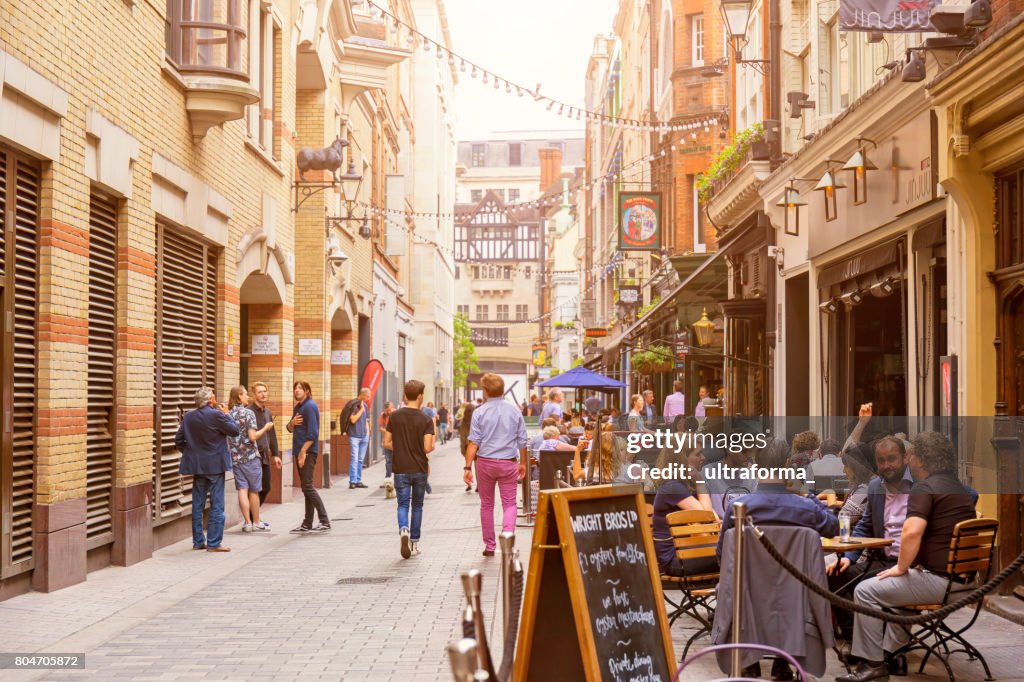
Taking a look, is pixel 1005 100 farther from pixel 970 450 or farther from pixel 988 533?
pixel 988 533

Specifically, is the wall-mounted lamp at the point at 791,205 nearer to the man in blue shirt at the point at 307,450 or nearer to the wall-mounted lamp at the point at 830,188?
the wall-mounted lamp at the point at 830,188

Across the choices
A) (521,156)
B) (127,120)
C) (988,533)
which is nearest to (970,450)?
(988,533)

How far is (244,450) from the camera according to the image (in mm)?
15219

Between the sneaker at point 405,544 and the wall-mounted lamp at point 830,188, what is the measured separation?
623 cm

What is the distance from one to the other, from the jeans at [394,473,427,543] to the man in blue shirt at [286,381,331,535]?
8.24 feet

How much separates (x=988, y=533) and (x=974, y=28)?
198 inches

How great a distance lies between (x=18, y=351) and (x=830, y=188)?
29.8ft

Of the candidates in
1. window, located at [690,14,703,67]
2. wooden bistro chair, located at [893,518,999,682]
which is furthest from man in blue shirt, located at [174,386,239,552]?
window, located at [690,14,703,67]

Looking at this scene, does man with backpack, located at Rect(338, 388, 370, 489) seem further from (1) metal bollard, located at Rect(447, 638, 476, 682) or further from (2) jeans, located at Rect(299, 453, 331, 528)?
(1) metal bollard, located at Rect(447, 638, 476, 682)

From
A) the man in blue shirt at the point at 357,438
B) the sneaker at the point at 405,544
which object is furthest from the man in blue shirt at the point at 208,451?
the man in blue shirt at the point at 357,438

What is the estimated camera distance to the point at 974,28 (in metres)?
10.9

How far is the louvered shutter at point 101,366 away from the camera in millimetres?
12078

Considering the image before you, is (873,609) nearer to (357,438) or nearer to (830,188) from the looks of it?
(830,188)

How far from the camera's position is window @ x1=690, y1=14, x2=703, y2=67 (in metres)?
32.9
